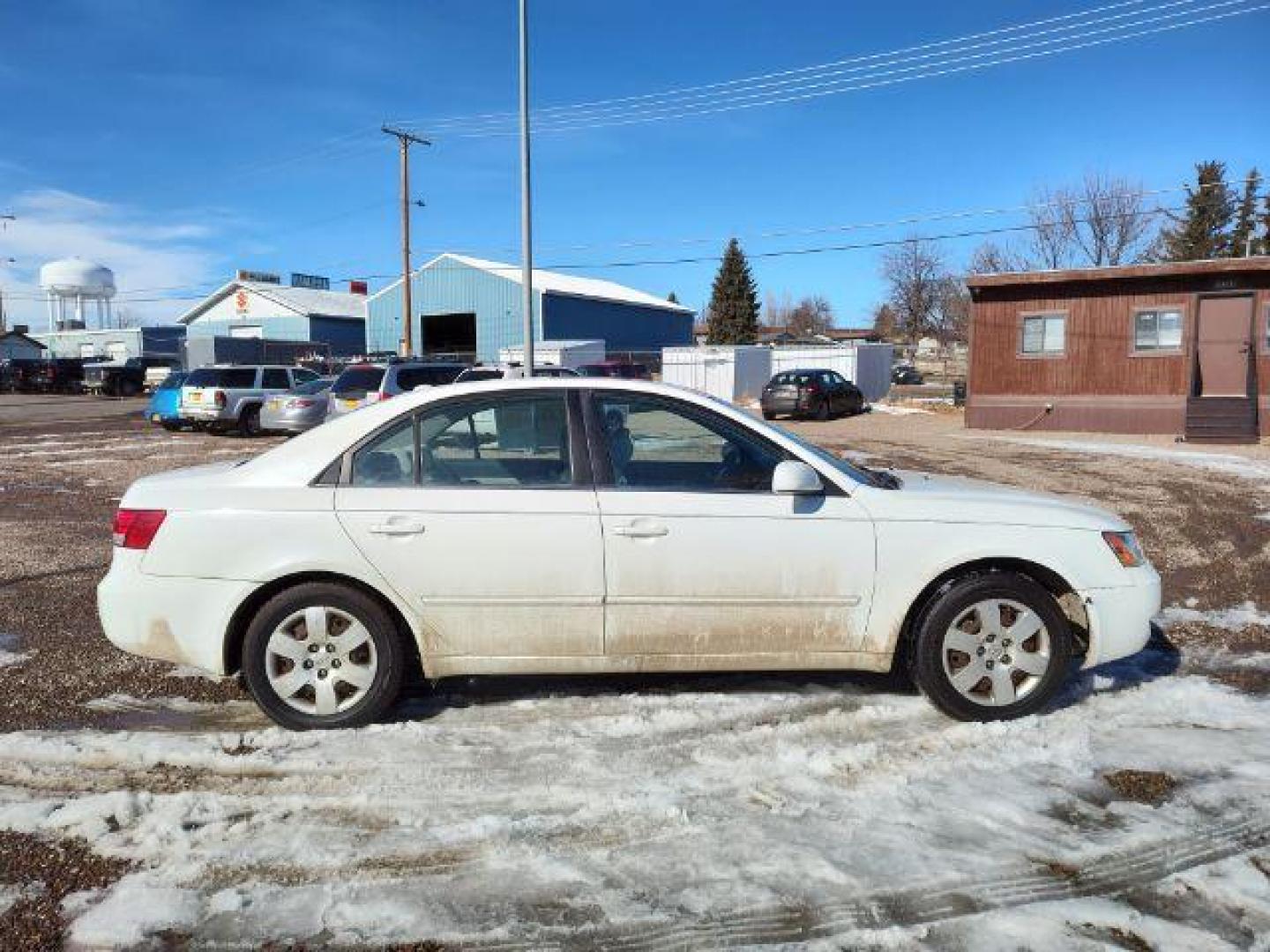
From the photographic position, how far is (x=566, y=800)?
3.62 metres

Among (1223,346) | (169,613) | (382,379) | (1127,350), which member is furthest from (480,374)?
(1223,346)

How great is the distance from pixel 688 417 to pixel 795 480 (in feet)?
2.08

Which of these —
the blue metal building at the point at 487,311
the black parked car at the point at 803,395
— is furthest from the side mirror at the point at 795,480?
the blue metal building at the point at 487,311

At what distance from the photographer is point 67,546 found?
829 cm

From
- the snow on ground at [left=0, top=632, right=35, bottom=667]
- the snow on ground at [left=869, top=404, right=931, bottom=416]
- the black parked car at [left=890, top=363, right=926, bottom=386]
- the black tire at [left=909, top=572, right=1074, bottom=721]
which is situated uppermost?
the black parked car at [left=890, top=363, right=926, bottom=386]

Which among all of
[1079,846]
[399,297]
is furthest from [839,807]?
[399,297]

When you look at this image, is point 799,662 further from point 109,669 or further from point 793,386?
point 793,386

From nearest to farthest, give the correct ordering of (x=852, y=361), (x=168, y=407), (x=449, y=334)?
(x=168, y=407) < (x=852, y=361) < (x=449, y=334)

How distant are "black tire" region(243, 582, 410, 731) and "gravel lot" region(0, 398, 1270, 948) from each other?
10 centimetres

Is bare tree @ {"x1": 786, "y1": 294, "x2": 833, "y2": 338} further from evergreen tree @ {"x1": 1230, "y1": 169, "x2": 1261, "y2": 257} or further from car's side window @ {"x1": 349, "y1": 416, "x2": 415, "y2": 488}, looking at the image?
car's side window @ {"x1": 349, "y1": 416, "x2": 415, "y2": 488}

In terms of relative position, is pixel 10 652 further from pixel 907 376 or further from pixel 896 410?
pixel 907 376

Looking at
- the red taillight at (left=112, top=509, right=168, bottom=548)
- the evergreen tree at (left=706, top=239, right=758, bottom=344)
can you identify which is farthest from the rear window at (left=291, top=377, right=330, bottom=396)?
the evergreen tree at (left=706, top=239, right=758, bottom=344)

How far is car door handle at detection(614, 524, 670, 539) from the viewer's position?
415cm

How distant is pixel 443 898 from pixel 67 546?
22.5 feet
